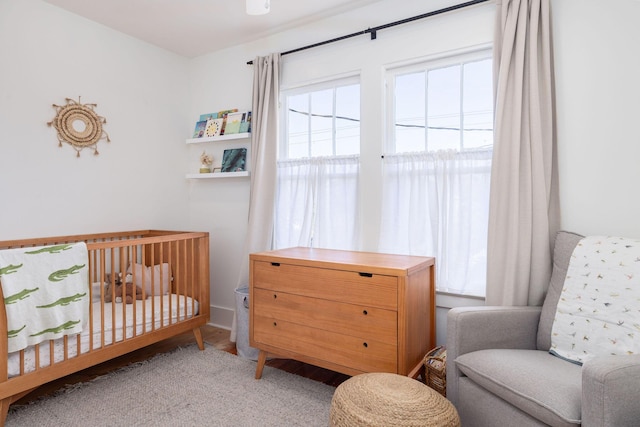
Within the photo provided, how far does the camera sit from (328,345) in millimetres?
1975

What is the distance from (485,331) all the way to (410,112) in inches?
57.0

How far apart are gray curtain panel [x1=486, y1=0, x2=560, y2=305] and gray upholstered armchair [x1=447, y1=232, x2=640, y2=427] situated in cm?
11

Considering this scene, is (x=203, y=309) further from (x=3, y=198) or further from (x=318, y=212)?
(x=3, y=198)

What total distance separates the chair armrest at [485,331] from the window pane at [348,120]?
4.56 feet

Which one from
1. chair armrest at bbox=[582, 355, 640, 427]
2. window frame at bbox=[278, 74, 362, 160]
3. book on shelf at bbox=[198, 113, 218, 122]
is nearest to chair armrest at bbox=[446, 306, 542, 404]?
chair armrest at bbox=[582, 355, 640, 427]

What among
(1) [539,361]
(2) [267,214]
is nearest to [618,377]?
(1) [539,361]

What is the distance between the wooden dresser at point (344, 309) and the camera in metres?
1.78

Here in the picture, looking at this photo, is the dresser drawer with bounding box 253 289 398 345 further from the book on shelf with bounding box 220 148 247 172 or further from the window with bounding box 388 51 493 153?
the book on shelf with bounding box 220 148 247 172

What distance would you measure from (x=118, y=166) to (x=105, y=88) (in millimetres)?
620

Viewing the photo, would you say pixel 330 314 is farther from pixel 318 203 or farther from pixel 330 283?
pixel 318 203

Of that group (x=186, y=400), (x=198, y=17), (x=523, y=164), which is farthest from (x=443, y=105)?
(x=186, y=400)

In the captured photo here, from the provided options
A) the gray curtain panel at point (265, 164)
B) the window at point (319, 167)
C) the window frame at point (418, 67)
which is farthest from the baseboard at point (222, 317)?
the window frame at point (418, 67)

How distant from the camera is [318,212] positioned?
2.74 meters

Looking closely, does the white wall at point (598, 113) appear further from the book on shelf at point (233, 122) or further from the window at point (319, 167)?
the book on shelf at point (233, 122)
